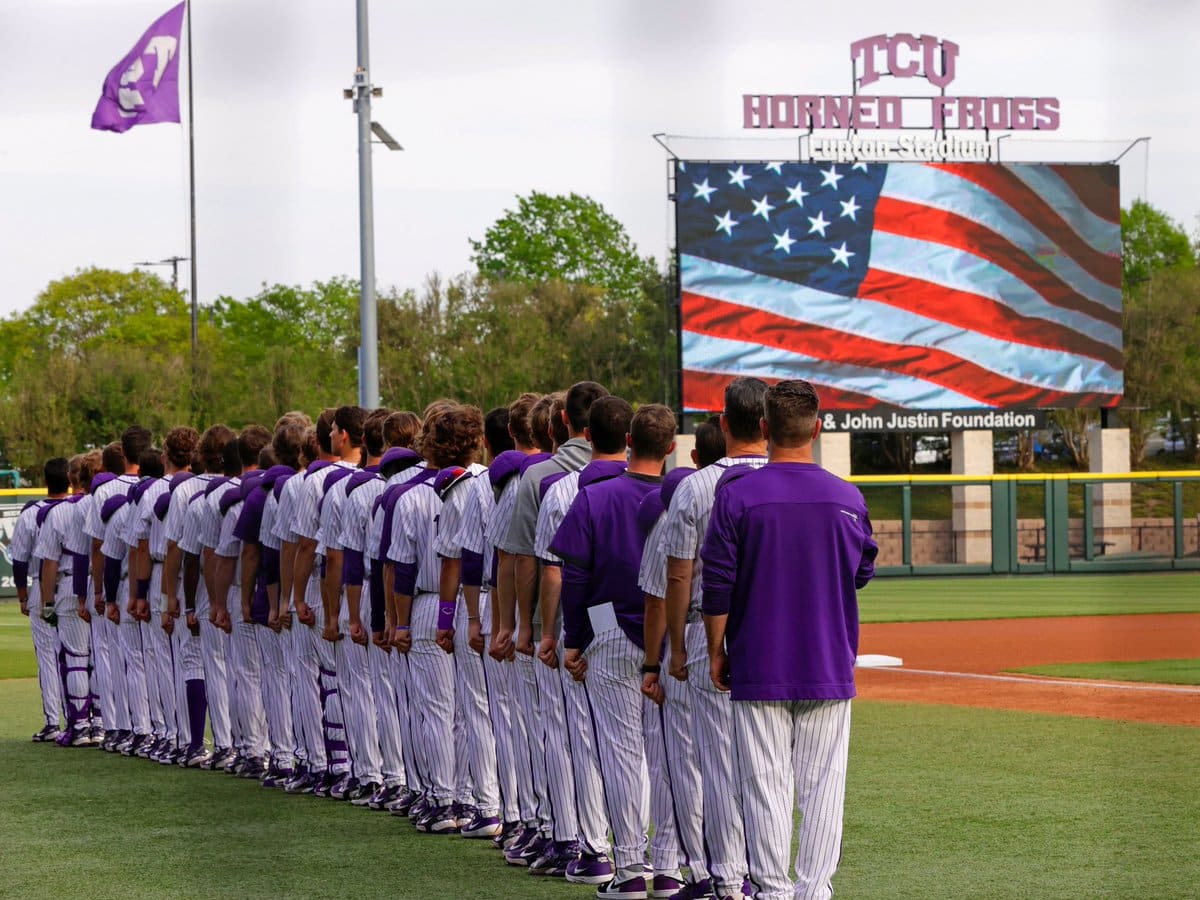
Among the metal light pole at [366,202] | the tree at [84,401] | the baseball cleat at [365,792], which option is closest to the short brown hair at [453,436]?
the baseball cleat at [365,792]

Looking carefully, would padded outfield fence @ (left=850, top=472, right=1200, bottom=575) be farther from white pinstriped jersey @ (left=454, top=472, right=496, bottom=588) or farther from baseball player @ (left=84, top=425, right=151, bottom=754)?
white pinstriped jersey @ (left=454, top=472, right=496, bottom=588)

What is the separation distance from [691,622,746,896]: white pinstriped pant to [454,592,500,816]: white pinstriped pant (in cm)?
184

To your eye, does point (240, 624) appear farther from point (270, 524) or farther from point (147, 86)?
point (147, 86)

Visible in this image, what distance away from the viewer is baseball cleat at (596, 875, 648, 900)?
18.7ft

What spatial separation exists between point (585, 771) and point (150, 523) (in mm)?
4242

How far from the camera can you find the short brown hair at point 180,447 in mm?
9312

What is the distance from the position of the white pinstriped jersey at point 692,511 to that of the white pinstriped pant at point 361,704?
2968 mm

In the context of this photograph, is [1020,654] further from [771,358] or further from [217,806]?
[771,358]

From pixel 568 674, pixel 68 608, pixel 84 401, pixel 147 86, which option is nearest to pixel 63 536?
pixel 68 608

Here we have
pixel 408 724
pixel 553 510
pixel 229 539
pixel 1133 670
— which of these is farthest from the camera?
pixel 1133 670

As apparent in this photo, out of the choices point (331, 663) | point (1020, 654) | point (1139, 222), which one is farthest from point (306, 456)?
point (1139, 222)

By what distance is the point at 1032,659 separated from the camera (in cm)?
1489

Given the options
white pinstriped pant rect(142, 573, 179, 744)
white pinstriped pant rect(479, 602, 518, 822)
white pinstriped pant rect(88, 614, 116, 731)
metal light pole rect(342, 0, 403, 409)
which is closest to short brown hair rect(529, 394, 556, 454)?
white pinstriped pant rect(479, 602, 518, 822)

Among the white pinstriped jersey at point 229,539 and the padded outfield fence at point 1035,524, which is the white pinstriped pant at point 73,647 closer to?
the white pinstriped jersey at point 229,539
